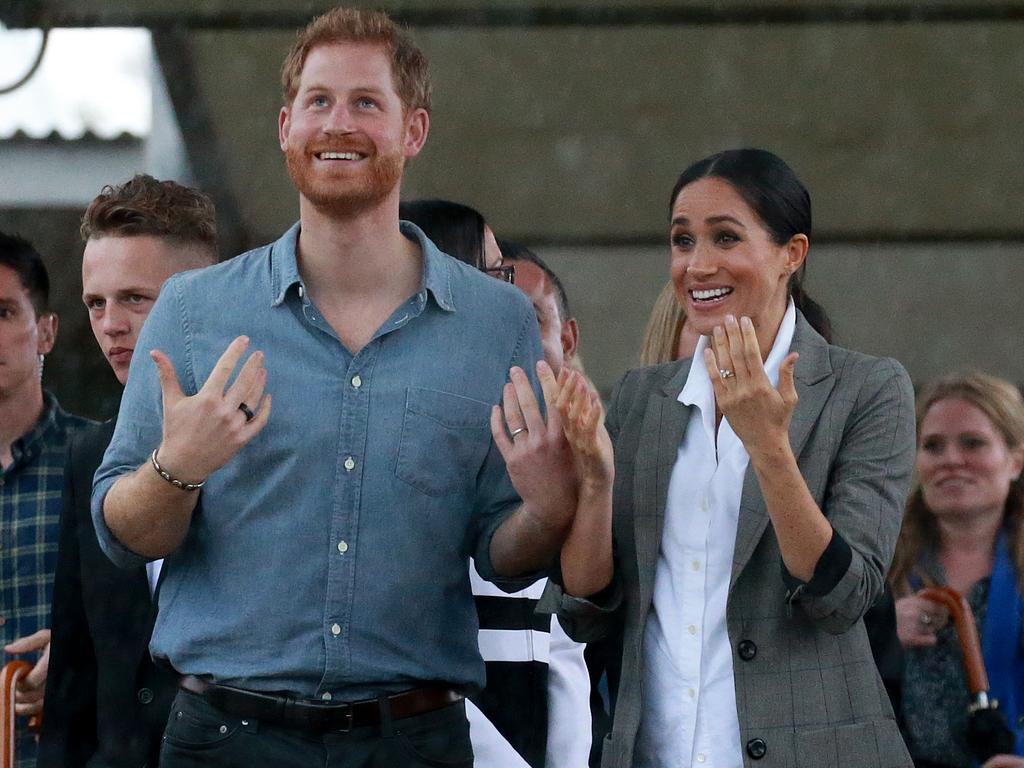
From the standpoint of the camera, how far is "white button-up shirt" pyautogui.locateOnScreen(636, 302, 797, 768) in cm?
223

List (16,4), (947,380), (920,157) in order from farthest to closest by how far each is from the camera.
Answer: (920,157)
(16,4)
(947,380)

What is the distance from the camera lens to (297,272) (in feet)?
7.47

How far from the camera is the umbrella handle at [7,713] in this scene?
2.87 metres

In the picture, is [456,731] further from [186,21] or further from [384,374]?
[186,21]

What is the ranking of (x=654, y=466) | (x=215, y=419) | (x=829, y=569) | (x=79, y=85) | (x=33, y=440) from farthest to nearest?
(x=79, y=85), (x=33, y=440), (x=654, y=466), (x=829, y=569), (x=215, y=419)

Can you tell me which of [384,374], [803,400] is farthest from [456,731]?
[803,400]

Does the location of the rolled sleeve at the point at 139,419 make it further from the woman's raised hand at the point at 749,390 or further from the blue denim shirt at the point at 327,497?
the woman's raised hand at the point at 749,390

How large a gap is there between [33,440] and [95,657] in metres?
0.79

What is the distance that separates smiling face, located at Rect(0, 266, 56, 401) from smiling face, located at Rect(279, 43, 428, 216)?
135 centimetres

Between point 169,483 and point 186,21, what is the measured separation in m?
3.41

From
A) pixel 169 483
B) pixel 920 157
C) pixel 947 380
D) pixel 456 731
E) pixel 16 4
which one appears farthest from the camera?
pixel 920 157

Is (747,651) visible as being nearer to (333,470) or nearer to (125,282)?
(333,470)

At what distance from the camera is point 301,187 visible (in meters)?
2.25

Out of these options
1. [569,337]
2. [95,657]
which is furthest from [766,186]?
[95,657]
